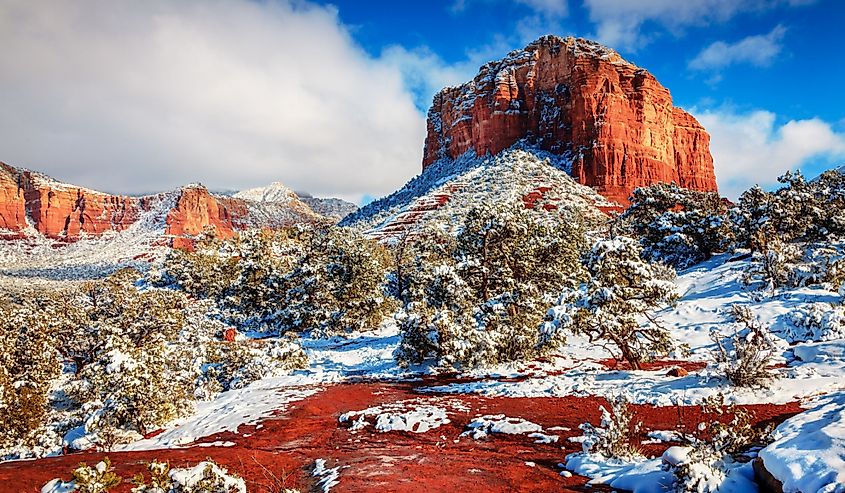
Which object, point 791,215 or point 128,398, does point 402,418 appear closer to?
point 128,398

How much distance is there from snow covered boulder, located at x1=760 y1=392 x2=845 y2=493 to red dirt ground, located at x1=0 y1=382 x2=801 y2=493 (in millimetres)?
2199

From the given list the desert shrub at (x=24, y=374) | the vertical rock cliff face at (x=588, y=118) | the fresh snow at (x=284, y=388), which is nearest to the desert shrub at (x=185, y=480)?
the fresh snow at (x=284, y=388)

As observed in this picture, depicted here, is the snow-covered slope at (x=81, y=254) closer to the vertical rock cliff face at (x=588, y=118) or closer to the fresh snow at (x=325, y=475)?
the vertical rock cliff face at (x=588, y=118)

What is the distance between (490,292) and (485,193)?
67700mm

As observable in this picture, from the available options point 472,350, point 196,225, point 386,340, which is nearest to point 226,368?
point 386,340

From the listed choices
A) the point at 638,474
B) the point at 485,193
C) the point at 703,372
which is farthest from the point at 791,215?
the point at 485,193

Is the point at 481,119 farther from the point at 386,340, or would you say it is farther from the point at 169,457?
the point at 169,457

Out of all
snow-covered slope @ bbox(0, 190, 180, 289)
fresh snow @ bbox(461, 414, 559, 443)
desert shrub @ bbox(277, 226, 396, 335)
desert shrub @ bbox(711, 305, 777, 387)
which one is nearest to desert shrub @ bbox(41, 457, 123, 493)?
fresh snow @ bbox(461, 414, 559, 443)

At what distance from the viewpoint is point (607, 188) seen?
358ft

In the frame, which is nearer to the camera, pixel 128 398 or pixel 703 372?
pixel 703 372

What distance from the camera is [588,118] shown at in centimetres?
11469

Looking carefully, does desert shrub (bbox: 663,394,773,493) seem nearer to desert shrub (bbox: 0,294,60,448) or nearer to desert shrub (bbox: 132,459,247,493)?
desert shrub (bbox: 132,459,247,493)

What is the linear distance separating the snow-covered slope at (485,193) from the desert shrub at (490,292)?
46.4 m

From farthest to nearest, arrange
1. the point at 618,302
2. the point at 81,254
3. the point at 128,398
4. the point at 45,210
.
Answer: the point at 45,210, the point at 81,254, the point at 618,302, the point at 128,398
